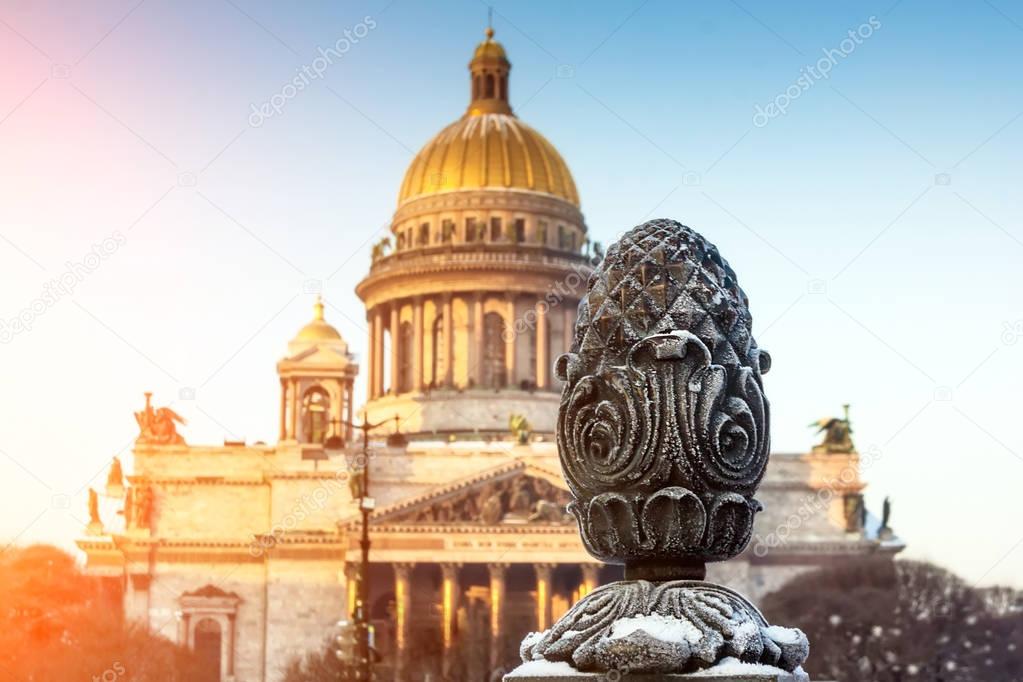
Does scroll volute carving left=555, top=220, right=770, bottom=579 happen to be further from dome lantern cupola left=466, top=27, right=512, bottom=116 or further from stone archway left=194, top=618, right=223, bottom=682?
dome lantern cupola left=466, top=27, right=512, bottom=116

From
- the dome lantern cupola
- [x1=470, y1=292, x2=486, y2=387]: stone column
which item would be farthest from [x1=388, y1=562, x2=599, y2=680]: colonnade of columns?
the dome lantern cupola

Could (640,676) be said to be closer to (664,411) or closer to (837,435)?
(664,411)

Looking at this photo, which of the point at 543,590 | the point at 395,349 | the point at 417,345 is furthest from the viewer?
the point at 395,349

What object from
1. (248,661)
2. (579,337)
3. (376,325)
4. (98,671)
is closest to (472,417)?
(376,325)

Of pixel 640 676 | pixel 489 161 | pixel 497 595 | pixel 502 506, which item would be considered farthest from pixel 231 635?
pixel 640 676

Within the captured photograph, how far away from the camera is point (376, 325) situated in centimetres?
10488

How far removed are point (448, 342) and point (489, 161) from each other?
9425 mm

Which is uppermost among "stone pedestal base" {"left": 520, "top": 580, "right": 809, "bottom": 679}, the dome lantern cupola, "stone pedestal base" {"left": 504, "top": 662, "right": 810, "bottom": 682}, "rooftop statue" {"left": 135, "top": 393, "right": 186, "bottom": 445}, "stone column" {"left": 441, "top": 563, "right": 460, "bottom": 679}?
the dome lantern cupola

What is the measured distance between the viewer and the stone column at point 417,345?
101 metres

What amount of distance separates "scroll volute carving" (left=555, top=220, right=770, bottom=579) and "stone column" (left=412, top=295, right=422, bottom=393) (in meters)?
87.9

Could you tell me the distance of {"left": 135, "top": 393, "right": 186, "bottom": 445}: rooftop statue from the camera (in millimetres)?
89500

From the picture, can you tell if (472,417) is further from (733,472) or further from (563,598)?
(733,472)

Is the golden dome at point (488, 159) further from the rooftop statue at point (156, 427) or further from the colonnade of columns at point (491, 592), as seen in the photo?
the colonnade of columns at point (491, 592)

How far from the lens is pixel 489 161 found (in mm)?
102500
